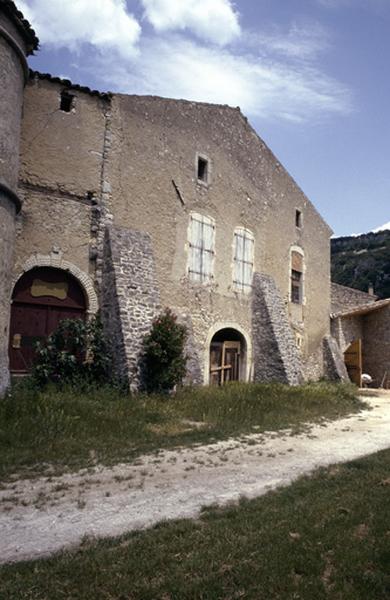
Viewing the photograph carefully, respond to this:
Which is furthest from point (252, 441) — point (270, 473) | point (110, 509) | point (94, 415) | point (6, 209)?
point (6, 209)

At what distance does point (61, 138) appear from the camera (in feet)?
35.4

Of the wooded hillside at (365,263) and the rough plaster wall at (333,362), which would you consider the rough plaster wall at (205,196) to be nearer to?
the rough plaster wall at (333,362)

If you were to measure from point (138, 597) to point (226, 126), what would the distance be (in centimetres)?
1433

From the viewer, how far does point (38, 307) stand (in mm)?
10281

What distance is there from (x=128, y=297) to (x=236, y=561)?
7.90 metres

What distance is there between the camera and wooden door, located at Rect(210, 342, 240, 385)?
45.8 feet

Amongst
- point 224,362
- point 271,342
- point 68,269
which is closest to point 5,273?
point 68,269

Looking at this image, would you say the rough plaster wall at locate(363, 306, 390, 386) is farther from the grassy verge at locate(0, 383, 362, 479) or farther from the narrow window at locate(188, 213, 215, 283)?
the narrow window at locate(188, 213, 215, 283)

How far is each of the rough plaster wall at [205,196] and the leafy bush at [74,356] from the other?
266 centimetres

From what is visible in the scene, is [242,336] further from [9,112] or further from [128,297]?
[9,112]

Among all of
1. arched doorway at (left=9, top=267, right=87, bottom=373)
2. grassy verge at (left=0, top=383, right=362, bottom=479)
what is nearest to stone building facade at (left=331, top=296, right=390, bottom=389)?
grassy verge at (left=0, top=383, right=362, bottom=479)

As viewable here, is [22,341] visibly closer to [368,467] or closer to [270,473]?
[270,473]

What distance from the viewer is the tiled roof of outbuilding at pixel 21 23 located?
849 cm

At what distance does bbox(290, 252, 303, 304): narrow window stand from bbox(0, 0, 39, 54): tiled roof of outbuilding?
440 inches
